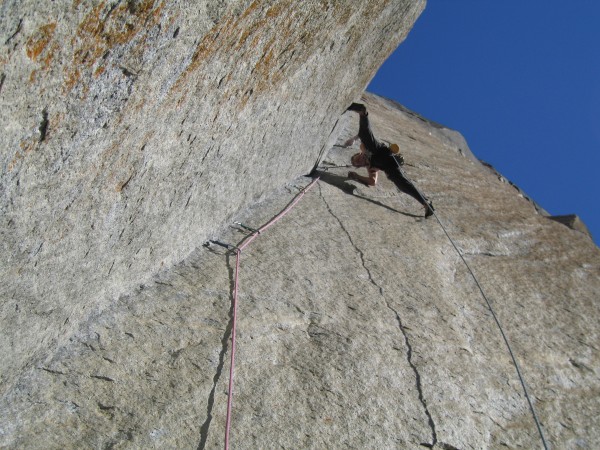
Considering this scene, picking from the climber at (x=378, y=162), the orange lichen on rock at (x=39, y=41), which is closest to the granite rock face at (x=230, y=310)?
the orange lichen on rock at (x=39, y=41)

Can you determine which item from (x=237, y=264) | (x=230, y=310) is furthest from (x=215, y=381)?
(x=237, y=264)

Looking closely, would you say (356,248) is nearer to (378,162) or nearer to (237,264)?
(237,264)

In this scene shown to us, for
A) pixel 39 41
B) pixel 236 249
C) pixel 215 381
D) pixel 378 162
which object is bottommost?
pixel 215 381

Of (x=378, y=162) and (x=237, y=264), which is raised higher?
(x=378, y=162)

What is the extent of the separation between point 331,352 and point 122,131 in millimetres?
1506

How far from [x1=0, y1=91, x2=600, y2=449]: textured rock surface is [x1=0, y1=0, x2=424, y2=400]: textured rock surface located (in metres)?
0.23

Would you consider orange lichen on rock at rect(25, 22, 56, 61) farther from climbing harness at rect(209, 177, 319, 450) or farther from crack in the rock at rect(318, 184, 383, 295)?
crack in the rock at rect(318, 184, 383, 295)

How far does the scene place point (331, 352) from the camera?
301cm

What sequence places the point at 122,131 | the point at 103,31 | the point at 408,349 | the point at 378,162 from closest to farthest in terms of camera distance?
the point at 103,31
the point at 122,131
the point at 408,349
the point at 378,162

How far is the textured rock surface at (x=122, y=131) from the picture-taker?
5.93 feet

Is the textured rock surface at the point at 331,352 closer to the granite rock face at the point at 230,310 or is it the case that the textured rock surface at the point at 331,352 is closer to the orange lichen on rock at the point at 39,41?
the granite rock face at the point at 230,310

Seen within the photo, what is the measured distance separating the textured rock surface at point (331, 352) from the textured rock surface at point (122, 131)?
0.76 feet

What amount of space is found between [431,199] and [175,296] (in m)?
3.50

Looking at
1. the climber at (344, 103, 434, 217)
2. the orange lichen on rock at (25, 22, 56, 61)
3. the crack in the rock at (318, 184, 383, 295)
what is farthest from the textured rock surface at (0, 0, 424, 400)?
the climber at (344, 103, 434, 217)
